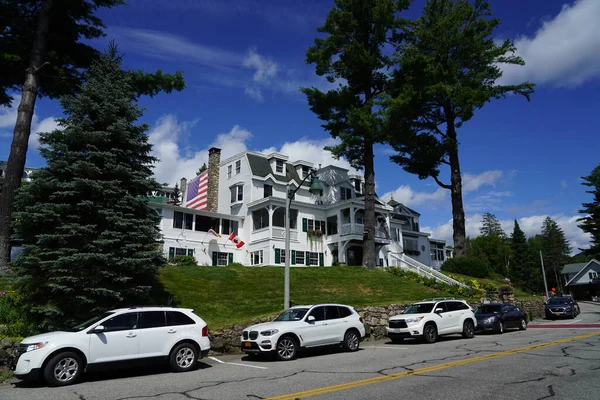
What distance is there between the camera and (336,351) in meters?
14.4

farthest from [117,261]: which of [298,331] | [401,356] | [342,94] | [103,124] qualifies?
[342,94]

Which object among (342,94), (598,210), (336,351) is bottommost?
(336,351)

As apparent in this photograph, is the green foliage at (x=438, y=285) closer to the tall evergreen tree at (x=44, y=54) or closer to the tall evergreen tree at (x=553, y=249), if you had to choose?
the tall evergreen tree at (x=44, y=54)

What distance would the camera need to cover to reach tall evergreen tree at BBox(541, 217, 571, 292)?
9962 cm

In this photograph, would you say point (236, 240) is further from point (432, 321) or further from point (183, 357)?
point (183, 357)

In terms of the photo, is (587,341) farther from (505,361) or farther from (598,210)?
(598,210)

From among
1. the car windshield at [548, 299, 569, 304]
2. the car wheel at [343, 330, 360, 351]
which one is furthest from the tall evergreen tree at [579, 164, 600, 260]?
the car wheel at [343, 330, 360, 351]

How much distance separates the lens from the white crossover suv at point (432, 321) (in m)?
16.2

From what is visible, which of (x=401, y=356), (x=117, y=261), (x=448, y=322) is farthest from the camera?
(x=448, y=322)

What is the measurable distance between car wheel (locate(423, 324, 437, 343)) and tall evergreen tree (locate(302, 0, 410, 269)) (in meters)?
16.1

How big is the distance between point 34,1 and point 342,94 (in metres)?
20.7

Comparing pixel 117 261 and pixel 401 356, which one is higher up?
pixel 117 261

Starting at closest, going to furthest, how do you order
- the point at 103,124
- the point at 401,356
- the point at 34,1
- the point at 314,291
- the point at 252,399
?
the point at 252,399
the point at 401,356
the point at 103,124
the point at 34,1
the point at 314,291

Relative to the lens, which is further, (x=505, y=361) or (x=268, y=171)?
(x=268, y=171)
